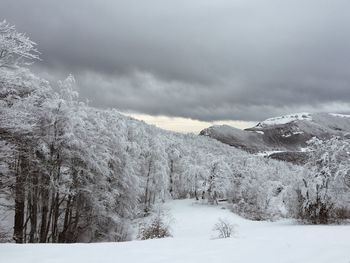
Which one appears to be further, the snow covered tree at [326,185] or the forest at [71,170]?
the snow covered tree at [326,185]

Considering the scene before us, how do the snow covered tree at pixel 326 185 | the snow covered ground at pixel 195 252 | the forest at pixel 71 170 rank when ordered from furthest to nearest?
the snow covered tree at pixel 326 185 → the forest at pixel 71 170 → the snow covered ground at pixel 195 252

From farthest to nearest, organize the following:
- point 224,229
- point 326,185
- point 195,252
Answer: point 326,185 → point 224,229 → point 195,252

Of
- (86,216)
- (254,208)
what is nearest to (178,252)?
(86,216)

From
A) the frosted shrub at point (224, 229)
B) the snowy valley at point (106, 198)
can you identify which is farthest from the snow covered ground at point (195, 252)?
the frosted shrub at point (224, 229)

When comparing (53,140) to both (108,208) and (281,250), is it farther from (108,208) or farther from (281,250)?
(281,250)

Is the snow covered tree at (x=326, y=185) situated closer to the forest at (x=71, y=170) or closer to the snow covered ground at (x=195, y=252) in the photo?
the forest at (x=71, y=170)

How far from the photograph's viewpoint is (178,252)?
9.30m

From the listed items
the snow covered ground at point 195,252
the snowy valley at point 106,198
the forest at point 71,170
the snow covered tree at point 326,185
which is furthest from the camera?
the snow covered tree at point 326,185

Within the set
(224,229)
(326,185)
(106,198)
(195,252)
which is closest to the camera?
(195,252)

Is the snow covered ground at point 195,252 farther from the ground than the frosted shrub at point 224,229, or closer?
farther from the ground

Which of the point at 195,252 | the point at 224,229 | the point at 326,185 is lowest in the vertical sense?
the point at 224,229

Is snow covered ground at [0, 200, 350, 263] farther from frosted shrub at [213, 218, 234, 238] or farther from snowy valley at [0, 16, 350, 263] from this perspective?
frosted shrub at [213, 218, 234, 238]

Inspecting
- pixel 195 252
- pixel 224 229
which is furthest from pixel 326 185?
pixel 195 252

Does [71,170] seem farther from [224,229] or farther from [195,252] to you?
[195,252]
